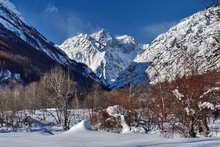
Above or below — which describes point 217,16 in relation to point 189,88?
above

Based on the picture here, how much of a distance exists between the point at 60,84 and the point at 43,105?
2537 inches

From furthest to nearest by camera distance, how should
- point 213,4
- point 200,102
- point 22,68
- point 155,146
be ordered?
point 22,68 < point 200,102 < point 213,4 < point 155,146

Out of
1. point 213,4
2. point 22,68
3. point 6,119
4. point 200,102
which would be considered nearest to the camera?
point 213,4

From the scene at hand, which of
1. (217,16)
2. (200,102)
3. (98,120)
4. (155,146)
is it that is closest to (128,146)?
(155,146)

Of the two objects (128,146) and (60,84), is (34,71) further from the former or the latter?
(128,146)

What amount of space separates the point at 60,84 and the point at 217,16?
2254cm

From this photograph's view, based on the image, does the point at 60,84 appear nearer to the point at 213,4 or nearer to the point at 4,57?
the point at 213,4

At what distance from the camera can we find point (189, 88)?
17.7 m

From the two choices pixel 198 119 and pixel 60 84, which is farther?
pixel 60 84

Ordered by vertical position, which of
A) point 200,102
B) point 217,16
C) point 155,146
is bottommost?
point 155,146

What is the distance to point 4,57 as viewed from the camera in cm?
17300

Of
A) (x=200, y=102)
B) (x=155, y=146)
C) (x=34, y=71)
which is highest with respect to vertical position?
(x=34, y=71)

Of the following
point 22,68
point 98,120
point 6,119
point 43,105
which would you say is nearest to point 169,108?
point 98,120

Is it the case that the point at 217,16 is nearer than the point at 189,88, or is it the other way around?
the point at 217,16
